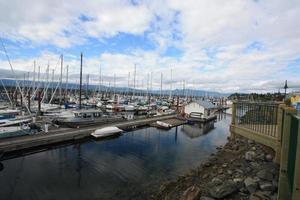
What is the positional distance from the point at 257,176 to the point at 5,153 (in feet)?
68.7

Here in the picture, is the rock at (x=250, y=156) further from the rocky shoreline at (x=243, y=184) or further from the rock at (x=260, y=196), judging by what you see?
the rock at (x=260, y=196)

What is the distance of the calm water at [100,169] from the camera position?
12.8m

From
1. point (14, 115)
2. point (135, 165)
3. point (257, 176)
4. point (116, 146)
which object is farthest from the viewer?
point (14, 115)

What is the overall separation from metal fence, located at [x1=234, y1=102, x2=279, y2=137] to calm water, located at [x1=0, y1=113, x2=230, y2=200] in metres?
6.88

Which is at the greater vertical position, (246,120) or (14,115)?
(246,120)

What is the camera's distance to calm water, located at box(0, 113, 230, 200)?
12844 millimetres

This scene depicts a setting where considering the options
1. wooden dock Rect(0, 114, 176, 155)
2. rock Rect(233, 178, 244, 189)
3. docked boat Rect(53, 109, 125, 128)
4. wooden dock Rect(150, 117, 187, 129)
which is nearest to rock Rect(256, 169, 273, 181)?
rock Rect(233, 178, 244, 189)

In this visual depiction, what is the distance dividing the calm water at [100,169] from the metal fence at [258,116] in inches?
271

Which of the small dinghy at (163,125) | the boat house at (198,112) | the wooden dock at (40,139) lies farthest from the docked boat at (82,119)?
the boat house at (198,112)

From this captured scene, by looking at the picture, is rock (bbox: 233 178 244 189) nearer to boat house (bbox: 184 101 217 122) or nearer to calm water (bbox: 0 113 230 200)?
calm water (bbox: 0 113 230 200)

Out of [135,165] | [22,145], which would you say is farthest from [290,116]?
[22,145]

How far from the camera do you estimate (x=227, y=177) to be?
33.8 ft

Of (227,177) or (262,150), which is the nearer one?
(227,177)

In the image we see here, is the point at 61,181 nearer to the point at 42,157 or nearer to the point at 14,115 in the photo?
the point at 42,157
